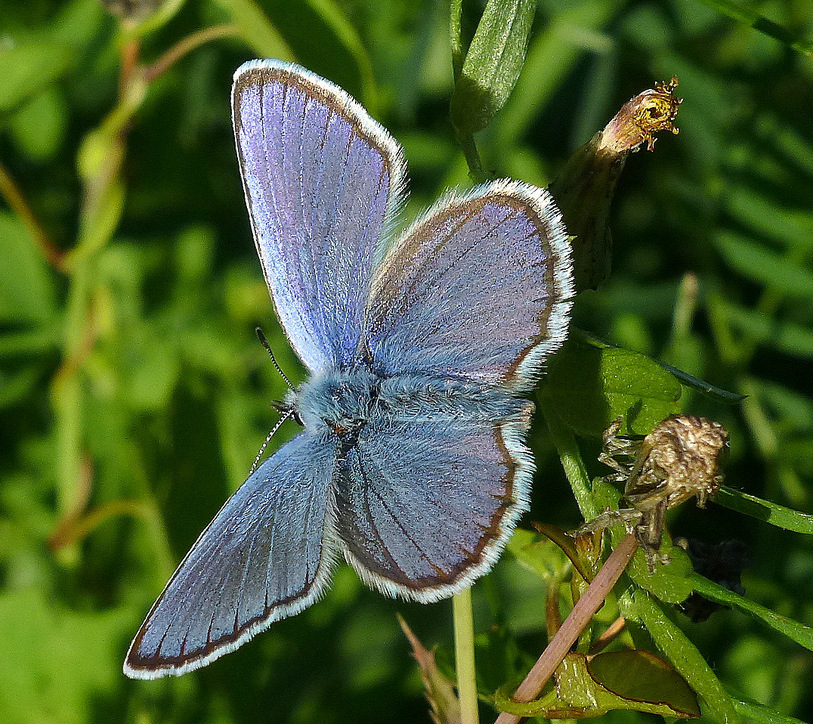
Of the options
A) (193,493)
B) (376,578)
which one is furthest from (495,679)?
(193,493)

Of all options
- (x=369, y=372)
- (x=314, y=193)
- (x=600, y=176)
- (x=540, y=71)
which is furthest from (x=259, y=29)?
(x=540, y=71)

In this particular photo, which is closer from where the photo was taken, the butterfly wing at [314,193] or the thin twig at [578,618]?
the thin twig at [578,618]

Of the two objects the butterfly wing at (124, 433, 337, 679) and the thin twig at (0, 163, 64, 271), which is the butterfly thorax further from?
the thin twig at (0, 163, 64, 271)

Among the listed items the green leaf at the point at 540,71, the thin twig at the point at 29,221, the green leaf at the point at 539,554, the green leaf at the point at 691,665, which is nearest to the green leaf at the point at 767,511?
the green leaf at the point at 691,665

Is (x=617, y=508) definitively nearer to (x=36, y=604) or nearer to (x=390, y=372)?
(x=390, y=372)

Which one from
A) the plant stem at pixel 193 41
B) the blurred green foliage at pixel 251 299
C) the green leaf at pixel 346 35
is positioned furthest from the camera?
the blurred green foliage at pixel 251 299

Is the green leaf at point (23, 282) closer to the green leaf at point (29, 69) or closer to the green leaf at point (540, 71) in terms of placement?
the green leaf at point (29, 69)

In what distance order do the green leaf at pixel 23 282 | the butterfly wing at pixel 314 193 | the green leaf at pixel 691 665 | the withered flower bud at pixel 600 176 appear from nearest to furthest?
the green leaf at pixel 691 665 < the withered flower bud at pixel 600 176 < the butterfly wing at pixel 314 193 < the green leaf at pixel 23 282

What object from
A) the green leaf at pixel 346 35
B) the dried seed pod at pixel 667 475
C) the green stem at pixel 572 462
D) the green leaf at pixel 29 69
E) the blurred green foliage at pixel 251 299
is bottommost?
the blurred green foliage at pixel 251 299
